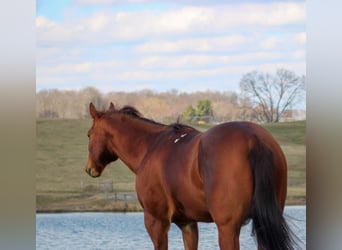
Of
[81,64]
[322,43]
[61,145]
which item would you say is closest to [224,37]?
[322,43]

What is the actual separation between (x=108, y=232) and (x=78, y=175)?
447 mm

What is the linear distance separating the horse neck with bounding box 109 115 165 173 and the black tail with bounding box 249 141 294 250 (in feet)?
3.06

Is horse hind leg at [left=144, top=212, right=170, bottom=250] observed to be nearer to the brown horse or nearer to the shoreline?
the brown horse

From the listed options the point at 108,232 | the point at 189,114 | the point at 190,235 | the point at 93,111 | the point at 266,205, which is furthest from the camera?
the point at 189,114

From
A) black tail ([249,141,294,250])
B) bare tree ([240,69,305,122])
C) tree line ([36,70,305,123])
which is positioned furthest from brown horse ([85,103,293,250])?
bare tree ([240,69,305,122])

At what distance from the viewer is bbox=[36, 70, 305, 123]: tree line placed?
465cm

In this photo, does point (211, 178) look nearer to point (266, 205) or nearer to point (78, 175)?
point (266, 205)

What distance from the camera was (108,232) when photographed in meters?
4.59

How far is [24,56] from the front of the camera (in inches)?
181

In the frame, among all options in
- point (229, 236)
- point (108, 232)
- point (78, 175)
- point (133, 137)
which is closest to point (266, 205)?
point (229, 236)

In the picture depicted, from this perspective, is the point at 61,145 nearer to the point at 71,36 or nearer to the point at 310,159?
the point at 71,36

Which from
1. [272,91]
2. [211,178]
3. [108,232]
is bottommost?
[108,232]

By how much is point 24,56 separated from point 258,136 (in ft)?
6.83

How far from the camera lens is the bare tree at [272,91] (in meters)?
4.66
